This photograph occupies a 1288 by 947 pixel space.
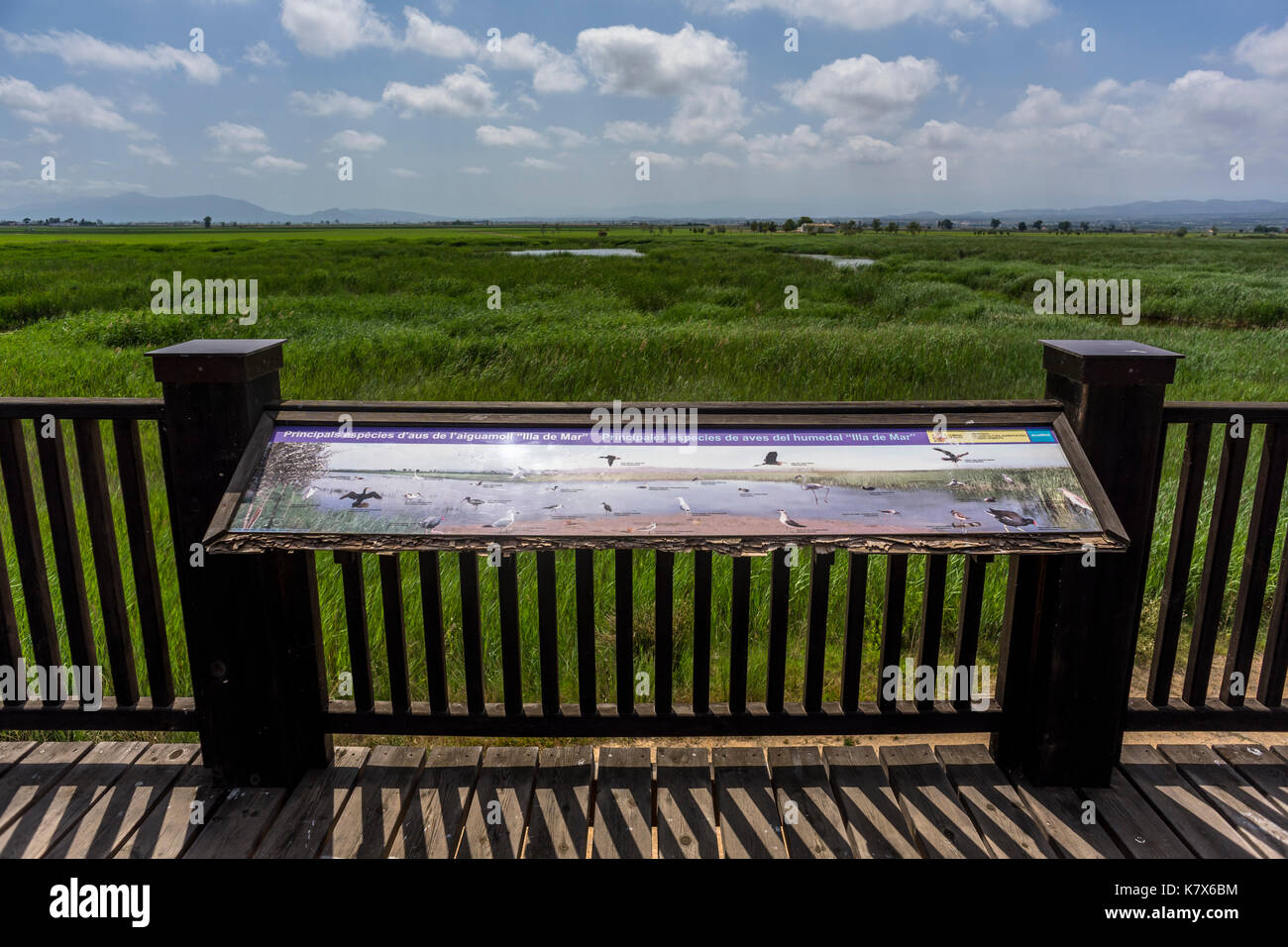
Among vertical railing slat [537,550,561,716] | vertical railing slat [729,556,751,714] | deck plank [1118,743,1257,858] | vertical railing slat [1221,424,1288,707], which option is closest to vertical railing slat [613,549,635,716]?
vertical railing slat [537,550,561,716]

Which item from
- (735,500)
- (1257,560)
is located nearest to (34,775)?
(735,500)

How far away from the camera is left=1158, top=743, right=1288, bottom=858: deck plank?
10.1 ft

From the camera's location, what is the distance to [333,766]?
3.45 metres

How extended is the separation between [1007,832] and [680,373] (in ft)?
34.8

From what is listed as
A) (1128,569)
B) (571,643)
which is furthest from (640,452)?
(571,643)

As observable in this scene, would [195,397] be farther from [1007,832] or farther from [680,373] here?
[680,373]

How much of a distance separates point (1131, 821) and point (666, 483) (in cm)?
219

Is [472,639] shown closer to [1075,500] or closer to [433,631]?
[433,631]

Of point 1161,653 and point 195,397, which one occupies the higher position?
point 195,397

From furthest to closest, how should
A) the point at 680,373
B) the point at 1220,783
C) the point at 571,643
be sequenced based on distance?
the point at 680,373 → the point at 571,643 → the point at 1220,783

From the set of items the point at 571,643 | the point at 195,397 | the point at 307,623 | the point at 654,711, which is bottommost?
the point at 571,643

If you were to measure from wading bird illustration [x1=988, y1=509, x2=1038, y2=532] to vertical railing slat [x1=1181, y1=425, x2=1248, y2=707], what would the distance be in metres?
1.02

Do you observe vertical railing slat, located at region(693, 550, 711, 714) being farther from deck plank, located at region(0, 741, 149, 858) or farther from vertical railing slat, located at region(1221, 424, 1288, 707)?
deck plank, located at region(0, 741, 149, 858)

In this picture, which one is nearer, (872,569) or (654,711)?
(654,711)
